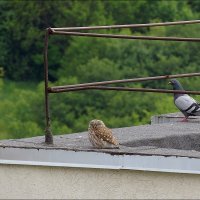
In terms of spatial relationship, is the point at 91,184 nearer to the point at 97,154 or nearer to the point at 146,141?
the point at 97,154

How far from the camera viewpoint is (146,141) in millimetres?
9617

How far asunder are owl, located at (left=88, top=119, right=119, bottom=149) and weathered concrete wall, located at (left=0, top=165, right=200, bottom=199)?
27.6 inches

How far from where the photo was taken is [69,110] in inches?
2660

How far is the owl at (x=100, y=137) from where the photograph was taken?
8.84 metres

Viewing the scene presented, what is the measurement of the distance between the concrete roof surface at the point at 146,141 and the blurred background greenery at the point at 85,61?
44279 mm

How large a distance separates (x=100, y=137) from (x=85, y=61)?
68.5 metres

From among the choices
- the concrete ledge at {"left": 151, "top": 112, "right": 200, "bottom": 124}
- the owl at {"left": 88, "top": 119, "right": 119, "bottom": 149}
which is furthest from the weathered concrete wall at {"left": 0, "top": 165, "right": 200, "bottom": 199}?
the concrete ledge at {"left": 151, "top": 112, "right": 200, "bottom": 124}

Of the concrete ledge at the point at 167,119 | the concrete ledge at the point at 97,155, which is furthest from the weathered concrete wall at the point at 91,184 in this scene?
the concrete ledge at the point at 167,119

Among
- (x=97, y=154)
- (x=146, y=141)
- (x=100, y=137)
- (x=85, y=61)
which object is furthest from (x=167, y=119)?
(x=85, y=61)

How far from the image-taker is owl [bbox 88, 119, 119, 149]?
8.84m

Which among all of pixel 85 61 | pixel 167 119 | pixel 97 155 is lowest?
pixel 97 155

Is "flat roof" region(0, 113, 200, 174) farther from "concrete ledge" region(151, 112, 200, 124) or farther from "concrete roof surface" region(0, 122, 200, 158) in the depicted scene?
"concrete ledge" region(151, 112, 200, 124)

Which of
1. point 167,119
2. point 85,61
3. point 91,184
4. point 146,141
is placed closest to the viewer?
point 91,184

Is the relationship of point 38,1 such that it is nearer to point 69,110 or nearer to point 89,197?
point 69,110
